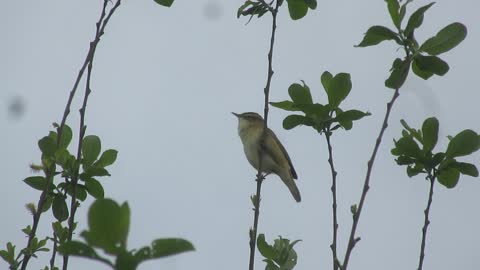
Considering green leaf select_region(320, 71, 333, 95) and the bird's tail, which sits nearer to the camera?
green leaf select_region(320, 71, 333, 95)

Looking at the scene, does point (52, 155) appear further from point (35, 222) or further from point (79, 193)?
point (35, 222)

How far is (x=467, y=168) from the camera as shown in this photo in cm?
333

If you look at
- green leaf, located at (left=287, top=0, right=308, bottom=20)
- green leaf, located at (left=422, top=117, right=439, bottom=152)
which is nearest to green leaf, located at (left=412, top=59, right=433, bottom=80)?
green leaf, located at (left=422, top=117, right=439, bottom=152)

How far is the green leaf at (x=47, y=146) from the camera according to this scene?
134 inches

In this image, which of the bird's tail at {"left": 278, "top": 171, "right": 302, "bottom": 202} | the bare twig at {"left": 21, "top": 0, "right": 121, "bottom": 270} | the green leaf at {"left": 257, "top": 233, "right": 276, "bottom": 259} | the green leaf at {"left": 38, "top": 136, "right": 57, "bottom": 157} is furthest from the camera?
the bird's tail at {"left": 278, "top": 171, "right": 302, "bottom": 202}

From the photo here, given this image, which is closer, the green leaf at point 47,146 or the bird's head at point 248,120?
the green leaf at point 47,146

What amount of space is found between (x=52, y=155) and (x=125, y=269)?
198 cm

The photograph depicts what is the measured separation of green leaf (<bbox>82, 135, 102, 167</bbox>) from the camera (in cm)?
365

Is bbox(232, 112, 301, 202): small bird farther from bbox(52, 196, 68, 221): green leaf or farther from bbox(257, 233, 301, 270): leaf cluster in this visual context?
bbox(52, 196, 68, 221): green leaf

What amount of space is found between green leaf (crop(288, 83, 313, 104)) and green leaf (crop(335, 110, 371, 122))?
13.8 inches

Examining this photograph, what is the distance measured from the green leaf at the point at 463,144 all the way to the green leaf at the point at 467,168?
0.17ft

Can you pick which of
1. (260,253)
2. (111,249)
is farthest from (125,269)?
(260,253)

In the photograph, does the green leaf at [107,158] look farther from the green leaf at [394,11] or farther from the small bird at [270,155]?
the small bird at [270,155]

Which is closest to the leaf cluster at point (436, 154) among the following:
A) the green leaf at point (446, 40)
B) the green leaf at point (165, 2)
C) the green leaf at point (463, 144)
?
the green leaf at point (463, 144)
